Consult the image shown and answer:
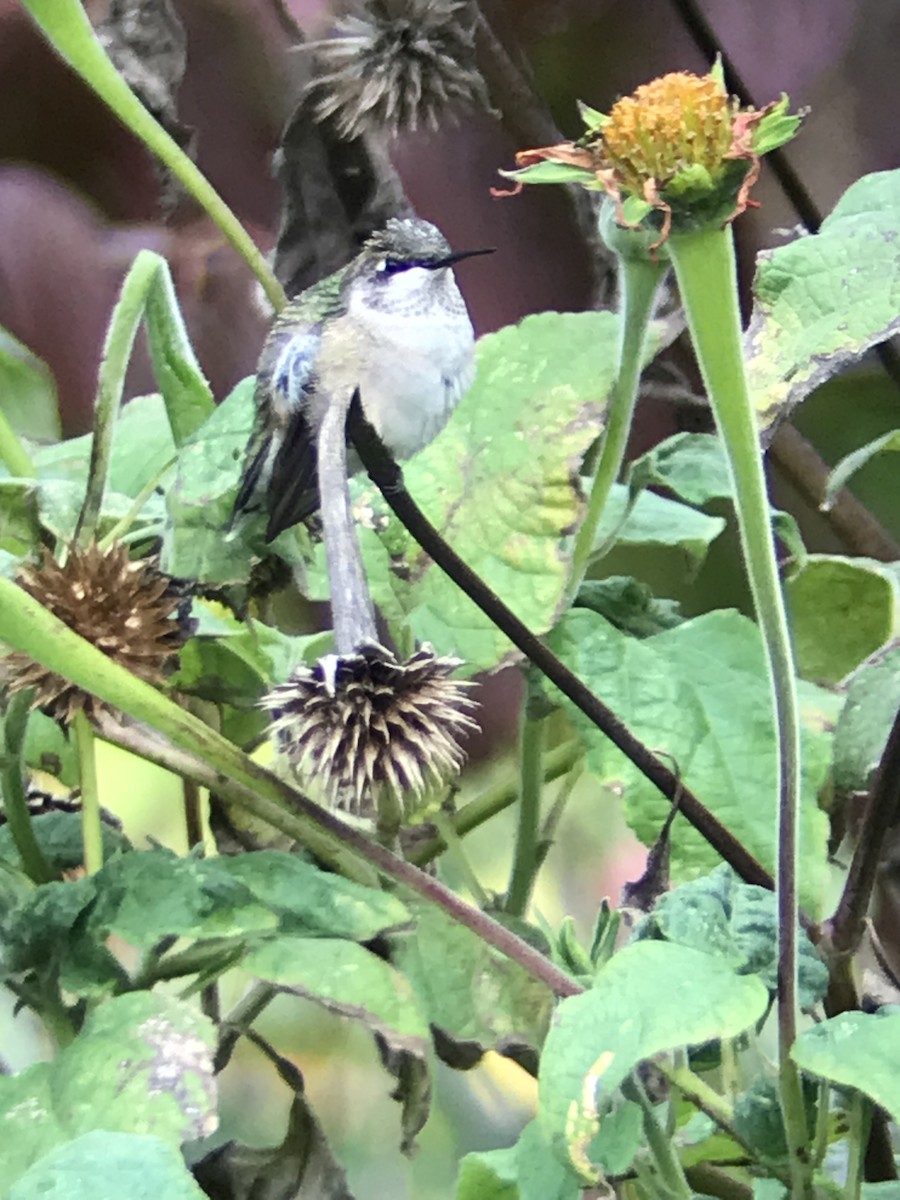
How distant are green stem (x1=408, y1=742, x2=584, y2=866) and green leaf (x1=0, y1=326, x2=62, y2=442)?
299 millimetres

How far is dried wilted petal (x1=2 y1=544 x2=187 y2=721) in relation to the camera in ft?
0.79

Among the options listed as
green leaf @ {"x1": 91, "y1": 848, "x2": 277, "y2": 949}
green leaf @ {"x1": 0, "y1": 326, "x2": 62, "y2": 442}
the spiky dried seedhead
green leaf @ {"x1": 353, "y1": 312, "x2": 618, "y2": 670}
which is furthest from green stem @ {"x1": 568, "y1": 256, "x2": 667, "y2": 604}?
green leaf @ {"x1": 0, "y1": 326, "x2": 62, "y2": 442}

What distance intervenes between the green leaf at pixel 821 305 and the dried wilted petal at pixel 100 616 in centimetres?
13

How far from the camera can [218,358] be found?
0.70m

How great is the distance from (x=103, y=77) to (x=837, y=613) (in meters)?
0.27

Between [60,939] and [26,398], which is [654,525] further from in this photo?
[26,398]

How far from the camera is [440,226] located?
67cm

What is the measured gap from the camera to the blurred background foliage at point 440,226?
531 mm

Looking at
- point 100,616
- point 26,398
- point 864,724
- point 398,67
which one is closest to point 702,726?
point 864,724

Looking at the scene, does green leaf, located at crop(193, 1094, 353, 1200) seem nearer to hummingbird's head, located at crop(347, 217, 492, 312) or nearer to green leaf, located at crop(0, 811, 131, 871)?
green leaf, located at crop(0, 811, 131, 871)

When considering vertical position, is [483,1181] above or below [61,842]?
below

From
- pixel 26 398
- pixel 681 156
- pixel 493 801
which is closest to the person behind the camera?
pixel 681 156

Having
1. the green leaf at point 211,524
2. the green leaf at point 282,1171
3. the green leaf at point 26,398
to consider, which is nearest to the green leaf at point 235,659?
the green leaf at point 211,524

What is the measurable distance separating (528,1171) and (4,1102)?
98 millimetres
